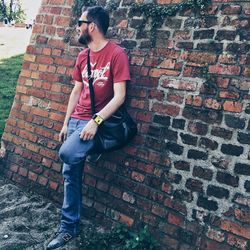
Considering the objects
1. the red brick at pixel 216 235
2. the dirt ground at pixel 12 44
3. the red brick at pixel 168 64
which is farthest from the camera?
the dirt ground at pixel 12 44

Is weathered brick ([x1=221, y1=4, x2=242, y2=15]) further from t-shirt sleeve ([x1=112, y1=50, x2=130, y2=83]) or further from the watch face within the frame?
the watch face

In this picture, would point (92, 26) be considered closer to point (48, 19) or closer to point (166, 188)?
point (48, 19)

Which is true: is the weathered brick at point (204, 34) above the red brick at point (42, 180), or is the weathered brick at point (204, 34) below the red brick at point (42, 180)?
above

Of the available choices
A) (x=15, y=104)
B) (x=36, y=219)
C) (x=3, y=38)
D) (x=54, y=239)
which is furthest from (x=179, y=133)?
(x=3, y=38)

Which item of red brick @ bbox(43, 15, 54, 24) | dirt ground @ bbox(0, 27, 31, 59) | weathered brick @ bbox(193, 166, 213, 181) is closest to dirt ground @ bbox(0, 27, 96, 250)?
weathered brick @ bbox(193, 166, 213, 181)

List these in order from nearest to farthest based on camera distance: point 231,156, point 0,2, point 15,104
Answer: point 231,156, point 15,104, point 0,2

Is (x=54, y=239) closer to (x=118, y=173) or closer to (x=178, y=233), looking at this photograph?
(x=118, y=173)

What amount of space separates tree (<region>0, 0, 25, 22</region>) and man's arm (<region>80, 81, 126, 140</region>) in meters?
31.2

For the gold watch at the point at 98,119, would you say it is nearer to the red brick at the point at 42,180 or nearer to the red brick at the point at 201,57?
the red brick at the point at 201,57

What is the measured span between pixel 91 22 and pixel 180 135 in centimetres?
128

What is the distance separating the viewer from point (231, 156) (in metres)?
2.67

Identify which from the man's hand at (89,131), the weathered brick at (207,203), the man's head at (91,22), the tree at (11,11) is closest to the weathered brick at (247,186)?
the weathered brick at (207,203)

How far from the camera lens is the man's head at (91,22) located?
3.11 m

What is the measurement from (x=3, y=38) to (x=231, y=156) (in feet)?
33.4
